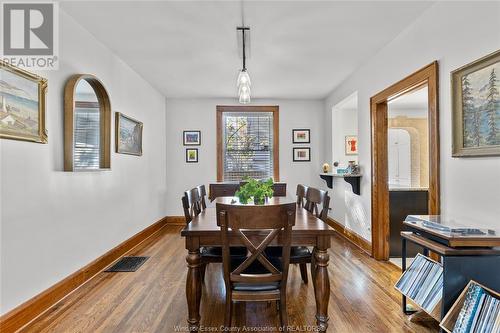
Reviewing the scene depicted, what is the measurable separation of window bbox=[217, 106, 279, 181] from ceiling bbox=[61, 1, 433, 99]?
142 cm

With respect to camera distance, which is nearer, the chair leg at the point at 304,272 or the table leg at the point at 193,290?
the table leg at the point at 193,290

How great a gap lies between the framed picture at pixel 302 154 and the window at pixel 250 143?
1.24ft

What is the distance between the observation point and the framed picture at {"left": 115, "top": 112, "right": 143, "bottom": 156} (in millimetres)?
3508

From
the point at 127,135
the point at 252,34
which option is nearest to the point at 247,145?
the point at 127,135

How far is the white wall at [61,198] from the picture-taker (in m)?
1.95

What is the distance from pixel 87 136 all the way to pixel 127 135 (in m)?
0.92

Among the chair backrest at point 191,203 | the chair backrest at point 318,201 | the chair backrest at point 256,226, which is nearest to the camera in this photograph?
the chair backrest at point 256,226

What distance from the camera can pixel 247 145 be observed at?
18.8ft

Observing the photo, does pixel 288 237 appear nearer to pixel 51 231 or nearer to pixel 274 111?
pixel 51 231

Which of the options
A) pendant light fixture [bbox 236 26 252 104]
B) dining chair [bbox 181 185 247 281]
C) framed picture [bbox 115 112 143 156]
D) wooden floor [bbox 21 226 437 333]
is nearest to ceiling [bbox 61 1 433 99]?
pendant light fixture [bbox 236 26 252 104]

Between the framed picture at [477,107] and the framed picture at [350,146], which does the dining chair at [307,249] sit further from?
the framed picture at [350,146]

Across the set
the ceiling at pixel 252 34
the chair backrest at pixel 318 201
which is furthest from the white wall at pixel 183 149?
the chair backrest at pixel 318 201

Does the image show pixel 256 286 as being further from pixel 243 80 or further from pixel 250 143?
pixel 250 143

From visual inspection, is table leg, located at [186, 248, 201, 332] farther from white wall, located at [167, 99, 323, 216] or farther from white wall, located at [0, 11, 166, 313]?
white wall, located at [167, 99, 323, 216]
